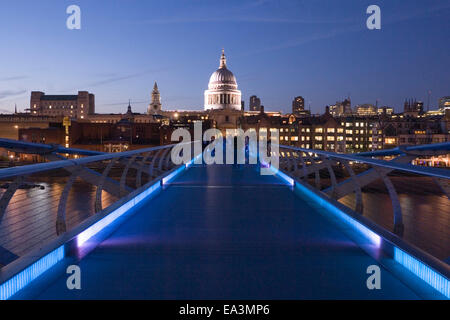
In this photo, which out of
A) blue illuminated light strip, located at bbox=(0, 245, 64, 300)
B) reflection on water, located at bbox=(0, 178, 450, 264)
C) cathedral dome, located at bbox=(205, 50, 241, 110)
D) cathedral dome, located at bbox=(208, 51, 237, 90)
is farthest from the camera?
cathedral dome, located at bbox=(208, 51, 237, 90)

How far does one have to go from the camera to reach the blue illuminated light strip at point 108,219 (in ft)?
14.4

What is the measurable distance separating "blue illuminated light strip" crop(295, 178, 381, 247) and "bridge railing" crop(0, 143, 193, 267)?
304cm

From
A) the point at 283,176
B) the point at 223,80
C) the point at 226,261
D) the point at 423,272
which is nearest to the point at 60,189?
the point at 283,176

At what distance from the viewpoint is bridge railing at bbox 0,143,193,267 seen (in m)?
3.65

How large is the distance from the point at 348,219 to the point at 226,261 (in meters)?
2.30

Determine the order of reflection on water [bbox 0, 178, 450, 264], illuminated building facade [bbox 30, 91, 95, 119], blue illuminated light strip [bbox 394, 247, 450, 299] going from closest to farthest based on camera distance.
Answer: blue illuminated light strip [bbox 394, 247, 450, 299] < reflection on water [bbox 0, 178, 450, 264] < illuminated building facade [bbox 30, 91, 95, 119]

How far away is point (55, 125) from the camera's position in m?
117

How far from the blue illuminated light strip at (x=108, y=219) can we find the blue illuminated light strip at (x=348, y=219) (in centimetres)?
295

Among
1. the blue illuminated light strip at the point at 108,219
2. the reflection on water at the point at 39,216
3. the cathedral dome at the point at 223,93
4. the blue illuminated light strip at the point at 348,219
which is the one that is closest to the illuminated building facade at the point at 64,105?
the cathedral dome at the point at 223,93

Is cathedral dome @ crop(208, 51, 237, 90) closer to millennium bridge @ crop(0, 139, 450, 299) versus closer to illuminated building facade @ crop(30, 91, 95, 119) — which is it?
illuminated building facade @ crop(30, 91, 95, 119)

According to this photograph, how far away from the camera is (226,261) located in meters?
3.86

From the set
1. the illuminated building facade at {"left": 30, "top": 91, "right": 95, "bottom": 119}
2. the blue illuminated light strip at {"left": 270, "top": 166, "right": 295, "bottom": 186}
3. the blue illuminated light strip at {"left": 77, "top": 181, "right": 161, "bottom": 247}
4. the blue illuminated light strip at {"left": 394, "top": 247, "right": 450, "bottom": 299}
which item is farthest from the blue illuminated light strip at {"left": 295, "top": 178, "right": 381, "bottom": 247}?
the illuminated building facade at {"left": 30, "top": 91, "right": 95, "bottom": 119}

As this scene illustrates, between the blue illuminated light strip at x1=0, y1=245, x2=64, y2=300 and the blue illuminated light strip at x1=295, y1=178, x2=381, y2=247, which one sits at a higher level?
the blue illuminated light strip at x1=0, y1=245, x2=64, y2=300
